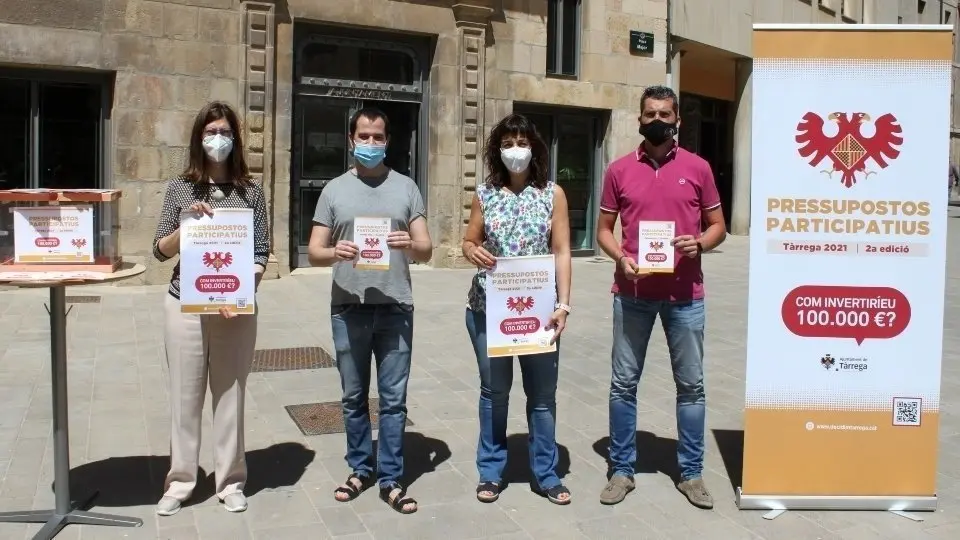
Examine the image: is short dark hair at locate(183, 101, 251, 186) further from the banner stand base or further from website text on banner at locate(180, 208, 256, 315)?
the banner stand base

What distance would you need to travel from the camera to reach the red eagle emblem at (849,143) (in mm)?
4512

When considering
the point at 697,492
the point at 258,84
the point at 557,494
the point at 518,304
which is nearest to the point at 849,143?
the point at 518,304

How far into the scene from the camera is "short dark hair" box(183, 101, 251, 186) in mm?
4500

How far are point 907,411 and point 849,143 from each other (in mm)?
1340

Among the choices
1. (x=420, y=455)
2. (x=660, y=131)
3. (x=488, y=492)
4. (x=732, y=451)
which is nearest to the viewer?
(x=660, y=131)


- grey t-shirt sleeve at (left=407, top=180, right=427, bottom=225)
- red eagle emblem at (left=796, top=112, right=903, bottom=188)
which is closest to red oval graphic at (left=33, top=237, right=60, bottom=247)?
grey t-shirt sleeve at (left=407, top=180, right=427, bottom=225)

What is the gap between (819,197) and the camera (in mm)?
4574

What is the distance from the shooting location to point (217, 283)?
4.39 metres

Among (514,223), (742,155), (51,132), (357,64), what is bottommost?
(514,223)

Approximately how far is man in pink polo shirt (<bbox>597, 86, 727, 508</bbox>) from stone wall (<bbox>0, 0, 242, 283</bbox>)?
8.64 m

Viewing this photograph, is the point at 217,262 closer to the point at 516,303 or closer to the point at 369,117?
the point at 369,117

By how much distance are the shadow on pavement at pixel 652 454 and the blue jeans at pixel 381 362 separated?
1.26m

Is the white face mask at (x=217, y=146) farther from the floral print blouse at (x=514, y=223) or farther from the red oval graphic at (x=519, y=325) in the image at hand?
the red oval graphic at (x=519, y=325)

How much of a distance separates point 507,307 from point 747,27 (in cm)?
1884
